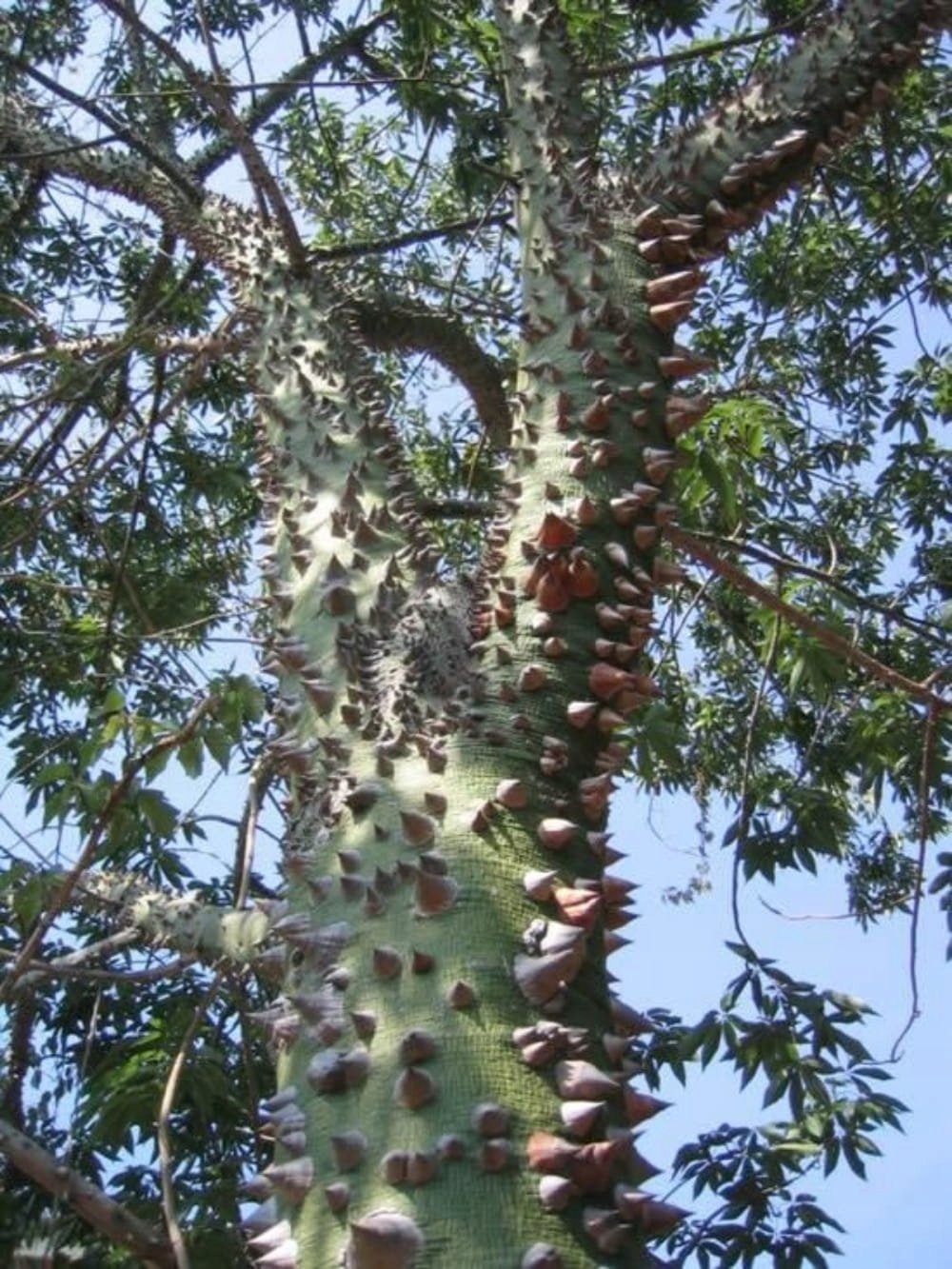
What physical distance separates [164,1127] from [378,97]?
4060mm

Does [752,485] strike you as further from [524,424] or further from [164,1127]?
[164,1127]

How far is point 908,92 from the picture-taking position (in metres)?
5.46

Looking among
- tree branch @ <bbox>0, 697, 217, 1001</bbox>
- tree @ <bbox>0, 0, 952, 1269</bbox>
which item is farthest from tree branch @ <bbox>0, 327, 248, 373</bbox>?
tree branch @ <bbox>0, 697, 217, 1001</bbox>

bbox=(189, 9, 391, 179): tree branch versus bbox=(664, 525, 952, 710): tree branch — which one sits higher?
bbox=(189, 9, 391, 179): tree branch

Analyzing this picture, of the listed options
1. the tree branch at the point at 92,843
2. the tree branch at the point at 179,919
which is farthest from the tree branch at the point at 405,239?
the tree branch at the point at 179,919

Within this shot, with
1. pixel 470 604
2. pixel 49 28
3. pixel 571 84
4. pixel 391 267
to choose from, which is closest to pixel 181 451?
pixel 391 267

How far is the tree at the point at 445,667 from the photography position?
1425 mm

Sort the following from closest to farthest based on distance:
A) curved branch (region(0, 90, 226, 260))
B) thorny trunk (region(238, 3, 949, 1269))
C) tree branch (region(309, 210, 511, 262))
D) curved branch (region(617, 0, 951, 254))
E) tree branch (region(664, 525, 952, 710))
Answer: thorny trunk (region(238, 3, 949, 1269)) < curved branch (region(617, 0, 951, 254)) < tree branch (region(664, 525, 952, 710)) < curved branch (region(0, 90, 226, 260)) < tree branch (region(309, 210, 511, 262))

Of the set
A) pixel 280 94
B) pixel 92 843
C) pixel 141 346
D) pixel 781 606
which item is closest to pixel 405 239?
pixel 141 346

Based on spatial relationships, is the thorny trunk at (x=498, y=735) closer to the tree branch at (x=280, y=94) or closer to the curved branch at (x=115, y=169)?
the curved branch at (x=115, y=169)

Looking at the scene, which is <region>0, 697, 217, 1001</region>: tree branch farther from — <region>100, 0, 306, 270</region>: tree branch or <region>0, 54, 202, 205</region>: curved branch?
<region>0, 54, 202, 205</region>: curved branch

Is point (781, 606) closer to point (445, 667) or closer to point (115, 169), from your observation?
point (445, 667)

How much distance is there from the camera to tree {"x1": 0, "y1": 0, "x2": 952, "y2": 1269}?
56.1 inches

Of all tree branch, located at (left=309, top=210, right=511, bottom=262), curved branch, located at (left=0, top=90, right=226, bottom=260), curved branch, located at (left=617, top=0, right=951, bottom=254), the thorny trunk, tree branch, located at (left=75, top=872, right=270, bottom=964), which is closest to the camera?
the thorny trunk
